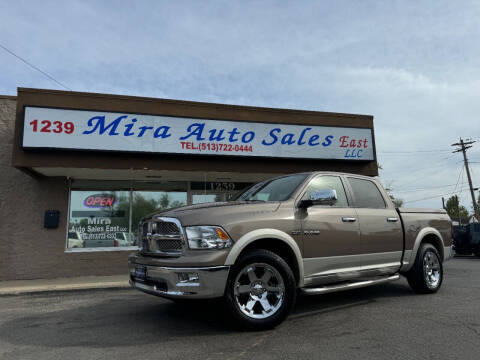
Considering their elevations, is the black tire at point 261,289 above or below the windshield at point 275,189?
below

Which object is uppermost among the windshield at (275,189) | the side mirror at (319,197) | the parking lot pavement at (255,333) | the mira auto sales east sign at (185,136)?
the mira auto sales east sign at (185,136)

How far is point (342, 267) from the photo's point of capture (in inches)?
189

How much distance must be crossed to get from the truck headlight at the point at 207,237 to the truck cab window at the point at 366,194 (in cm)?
241

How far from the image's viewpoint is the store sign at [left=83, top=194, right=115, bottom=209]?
10.4 metres

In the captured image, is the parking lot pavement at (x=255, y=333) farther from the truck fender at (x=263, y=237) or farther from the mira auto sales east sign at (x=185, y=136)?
the mira auto sales east sign at (x=185, y=136)

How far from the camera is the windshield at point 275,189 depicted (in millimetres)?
4902

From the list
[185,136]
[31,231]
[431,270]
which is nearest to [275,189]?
[431,270]

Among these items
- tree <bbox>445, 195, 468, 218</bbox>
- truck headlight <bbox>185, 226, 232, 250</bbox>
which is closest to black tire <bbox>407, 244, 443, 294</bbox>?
truck headlight <bbox>185, 226, 232, 250</bbox>

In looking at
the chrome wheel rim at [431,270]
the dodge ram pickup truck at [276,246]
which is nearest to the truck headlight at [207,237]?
the dodge ram pickup truck at [276,246]

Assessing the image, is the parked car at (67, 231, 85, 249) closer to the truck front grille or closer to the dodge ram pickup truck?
the dodge ram pickup truck

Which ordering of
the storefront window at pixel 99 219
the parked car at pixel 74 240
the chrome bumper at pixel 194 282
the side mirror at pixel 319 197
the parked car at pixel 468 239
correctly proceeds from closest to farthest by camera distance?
the chrome bumper at pixel 194 282
the side mirror at pixel 319 197
the parked car at pixel 74 240
the storefront window at pixel 99 219
the parked car at pixel 468 239

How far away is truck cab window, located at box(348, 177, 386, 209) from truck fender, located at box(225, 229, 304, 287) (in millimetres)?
1532

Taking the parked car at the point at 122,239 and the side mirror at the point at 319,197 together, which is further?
the parked car at the point at 122,239

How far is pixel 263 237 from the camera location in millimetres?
4133
